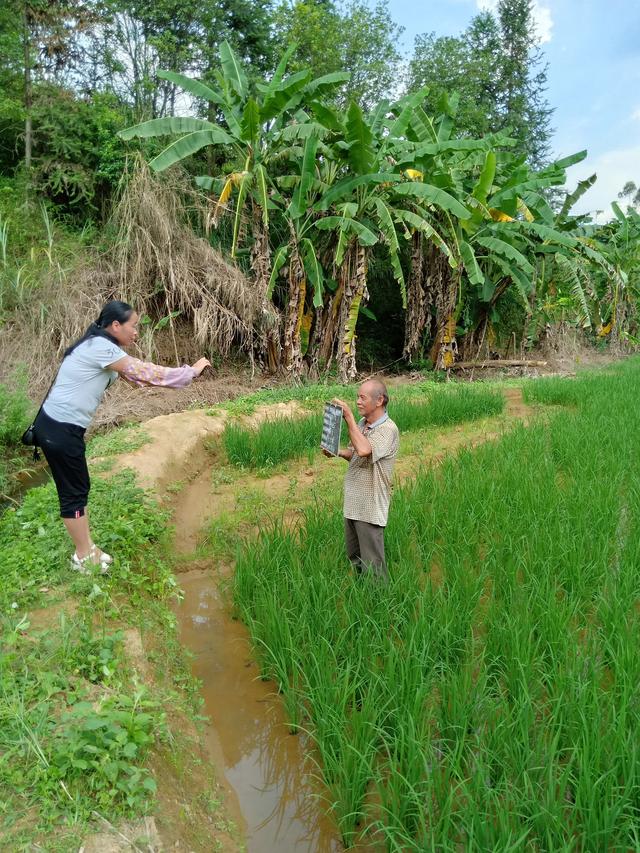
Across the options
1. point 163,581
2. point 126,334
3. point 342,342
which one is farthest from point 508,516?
point 342,342

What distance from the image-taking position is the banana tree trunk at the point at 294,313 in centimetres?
949

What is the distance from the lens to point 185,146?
8195mm

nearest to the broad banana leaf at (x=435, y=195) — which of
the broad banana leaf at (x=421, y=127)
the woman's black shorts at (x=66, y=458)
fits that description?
the broad banana leaf at (x=421, y=127)

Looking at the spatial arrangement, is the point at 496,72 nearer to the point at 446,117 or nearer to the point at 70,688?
the point at 446,117

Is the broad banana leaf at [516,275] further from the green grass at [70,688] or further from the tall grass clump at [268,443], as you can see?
the green grass at [70,688]

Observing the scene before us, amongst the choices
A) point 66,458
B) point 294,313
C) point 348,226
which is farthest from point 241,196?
point 66,458

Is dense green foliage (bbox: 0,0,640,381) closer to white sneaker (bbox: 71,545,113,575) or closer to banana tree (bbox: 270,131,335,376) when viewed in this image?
banana tree (bbox: 270,131,335,376)

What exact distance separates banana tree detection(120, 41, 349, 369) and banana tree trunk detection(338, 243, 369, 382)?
1.10 meters

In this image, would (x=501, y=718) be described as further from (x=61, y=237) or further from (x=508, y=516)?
(x=61, y=237)

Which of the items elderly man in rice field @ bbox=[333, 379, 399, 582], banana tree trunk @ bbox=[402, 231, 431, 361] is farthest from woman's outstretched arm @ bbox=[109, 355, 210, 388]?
banana tree trunk @ bbox=[402, 231, 431, 361]

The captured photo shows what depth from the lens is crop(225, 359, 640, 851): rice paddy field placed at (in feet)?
6.20

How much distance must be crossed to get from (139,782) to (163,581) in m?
1.63

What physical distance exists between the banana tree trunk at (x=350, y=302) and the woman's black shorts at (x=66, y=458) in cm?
694

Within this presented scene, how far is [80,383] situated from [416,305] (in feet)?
30.4
